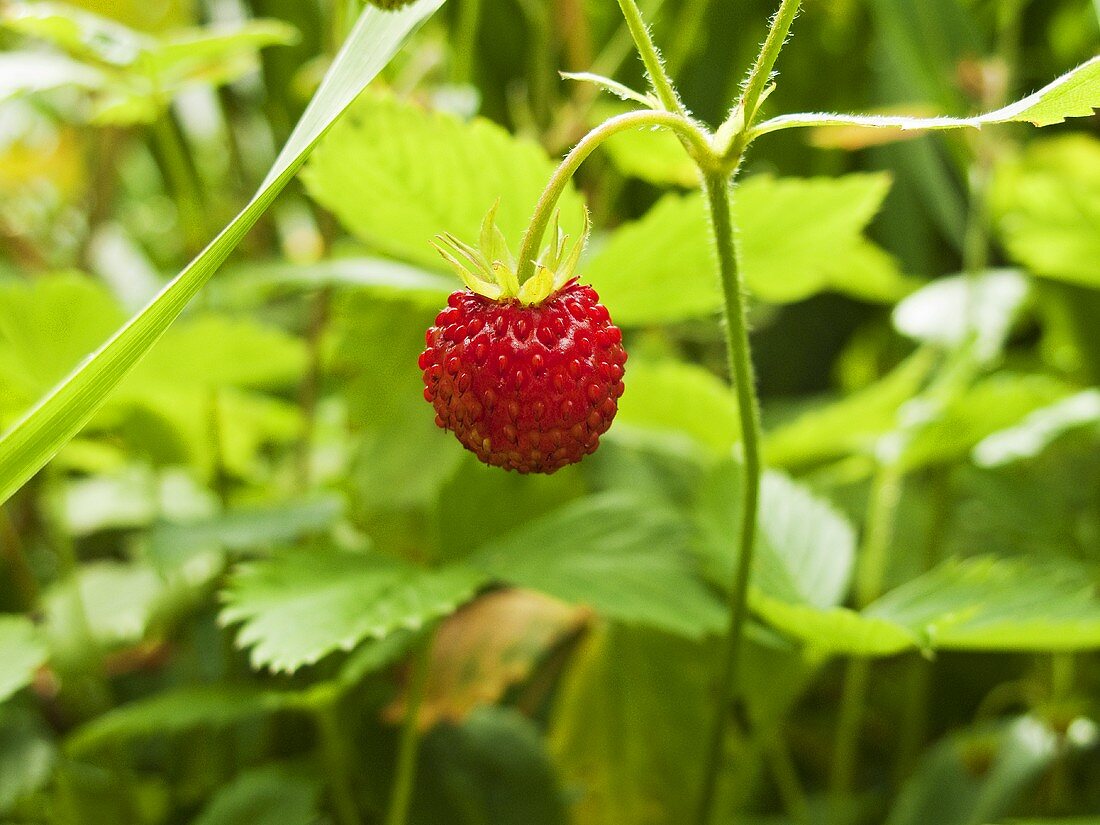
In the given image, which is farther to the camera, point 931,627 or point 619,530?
point 619,530

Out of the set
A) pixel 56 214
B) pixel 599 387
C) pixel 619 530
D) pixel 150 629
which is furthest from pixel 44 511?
pixel 599 387

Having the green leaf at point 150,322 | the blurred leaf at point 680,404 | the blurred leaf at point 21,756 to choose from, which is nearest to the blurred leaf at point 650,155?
the blurred leaf at point 680,404

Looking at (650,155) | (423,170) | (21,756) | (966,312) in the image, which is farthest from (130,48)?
(966,312)

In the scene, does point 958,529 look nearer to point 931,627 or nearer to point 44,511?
point 931,627

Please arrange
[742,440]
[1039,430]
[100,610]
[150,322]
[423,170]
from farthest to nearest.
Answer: [100,610] < [1039,430] < [423,170] < [742,440] < [150,322]

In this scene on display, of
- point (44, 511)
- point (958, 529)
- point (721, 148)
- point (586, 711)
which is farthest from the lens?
point (44, 511)

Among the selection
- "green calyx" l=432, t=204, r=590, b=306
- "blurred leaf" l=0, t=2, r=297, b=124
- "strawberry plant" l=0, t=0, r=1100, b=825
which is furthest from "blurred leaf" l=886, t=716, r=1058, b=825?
"blurred leaf" l=0, t=2, r=297, b=124

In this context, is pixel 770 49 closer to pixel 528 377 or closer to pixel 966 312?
pixel 528 377

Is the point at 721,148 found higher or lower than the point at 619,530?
higher
